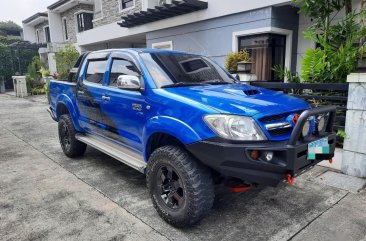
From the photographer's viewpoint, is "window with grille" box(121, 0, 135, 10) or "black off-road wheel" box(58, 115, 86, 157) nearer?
→ "black off-road wheel" box(58, 115, 86, 157)

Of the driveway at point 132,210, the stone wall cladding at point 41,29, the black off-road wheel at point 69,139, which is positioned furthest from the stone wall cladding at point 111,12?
the stone wall cladding at point 41,29

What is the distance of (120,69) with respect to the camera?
12.1ft

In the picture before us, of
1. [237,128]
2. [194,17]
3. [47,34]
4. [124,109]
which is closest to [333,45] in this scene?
[237,128]

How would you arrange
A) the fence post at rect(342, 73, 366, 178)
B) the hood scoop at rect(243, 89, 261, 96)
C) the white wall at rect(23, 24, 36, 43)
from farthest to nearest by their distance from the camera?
1. the white wall at rect(23, 24, 36, 43)
2. the fence post at rect(342, 73, 366, 178)
3. the hood scoop at rect(243, 89, 261, 96)

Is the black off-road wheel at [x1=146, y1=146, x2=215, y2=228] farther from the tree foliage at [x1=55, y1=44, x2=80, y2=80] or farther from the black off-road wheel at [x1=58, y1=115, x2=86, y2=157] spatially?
the tree foliage at [x1=55, y1=44, x2=80, y2=80]

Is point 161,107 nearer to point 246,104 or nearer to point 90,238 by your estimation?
point 246,104

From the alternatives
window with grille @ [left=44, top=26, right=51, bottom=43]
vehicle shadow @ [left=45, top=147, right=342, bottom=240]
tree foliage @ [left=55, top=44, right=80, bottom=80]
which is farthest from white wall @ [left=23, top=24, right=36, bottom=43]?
vehicle shadow @ [left=45, top=147, right=342, bottom=240]

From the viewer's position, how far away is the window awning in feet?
27.9

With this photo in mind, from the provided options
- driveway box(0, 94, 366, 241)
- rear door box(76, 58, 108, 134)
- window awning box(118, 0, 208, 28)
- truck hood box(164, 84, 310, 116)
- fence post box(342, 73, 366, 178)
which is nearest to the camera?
truck hood box(164, 84, 310, 116)

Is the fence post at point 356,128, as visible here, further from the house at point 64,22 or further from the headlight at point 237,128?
the house at point 64,22

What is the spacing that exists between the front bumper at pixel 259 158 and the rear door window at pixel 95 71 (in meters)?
2.24

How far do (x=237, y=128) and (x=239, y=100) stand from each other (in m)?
0.37

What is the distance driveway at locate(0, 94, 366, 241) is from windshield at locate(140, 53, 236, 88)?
1462mm

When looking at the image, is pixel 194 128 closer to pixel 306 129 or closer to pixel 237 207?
pixel 306 129
